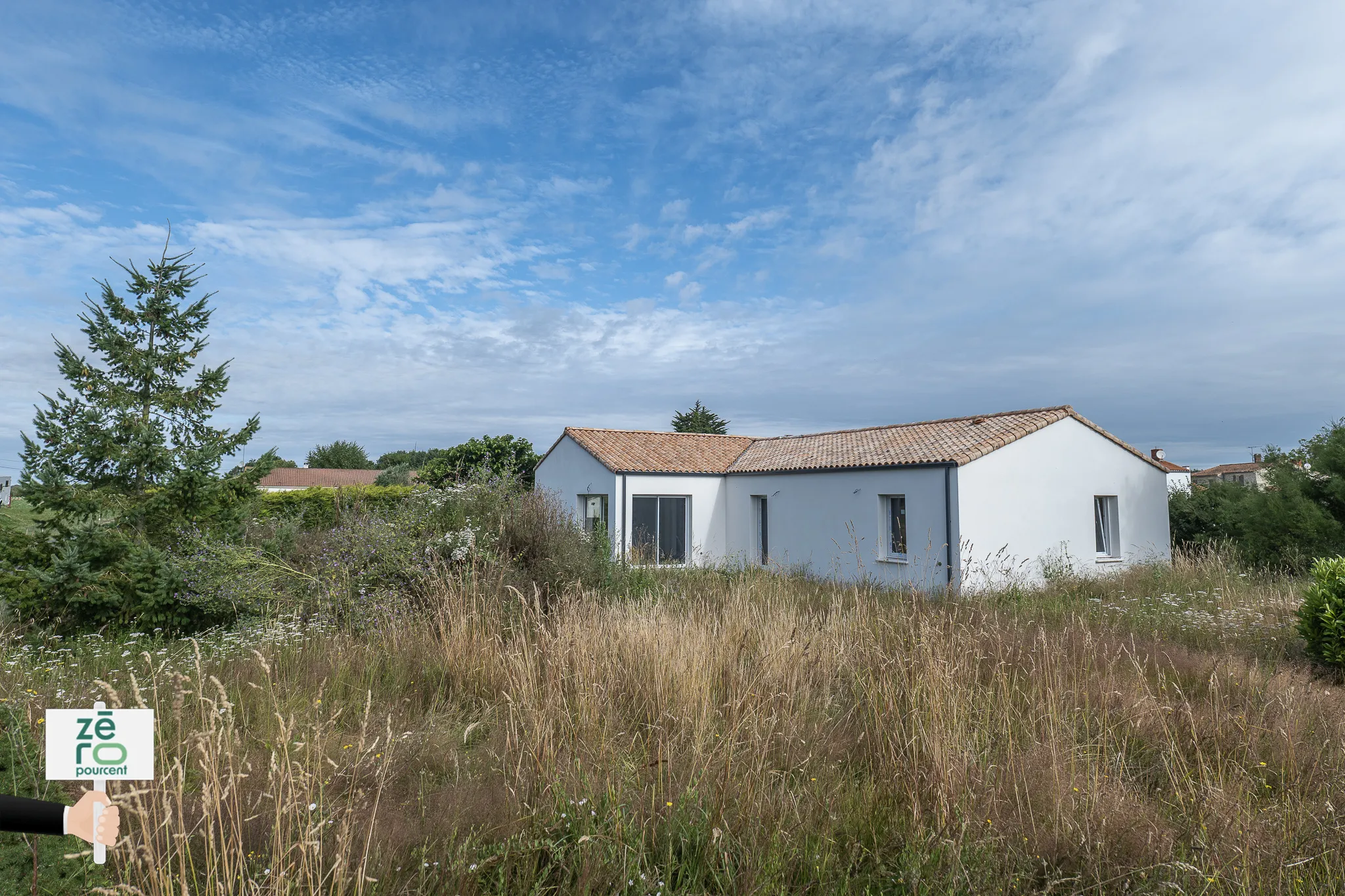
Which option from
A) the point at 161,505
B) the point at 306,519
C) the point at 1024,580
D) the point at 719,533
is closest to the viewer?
the point at 161,505

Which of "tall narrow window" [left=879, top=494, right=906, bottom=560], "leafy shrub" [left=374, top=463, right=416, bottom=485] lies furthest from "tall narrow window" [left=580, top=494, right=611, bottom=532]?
"leafy shrub" [left=374, top=463, right=416, bottom=485]

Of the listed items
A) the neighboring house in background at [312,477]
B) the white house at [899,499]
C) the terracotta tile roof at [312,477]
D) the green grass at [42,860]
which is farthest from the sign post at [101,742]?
the terracotta tile roof at [312,477]

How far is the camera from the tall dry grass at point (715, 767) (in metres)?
2.68

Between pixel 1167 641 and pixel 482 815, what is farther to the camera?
pixel 1167 641

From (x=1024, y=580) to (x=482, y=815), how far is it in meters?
14.7

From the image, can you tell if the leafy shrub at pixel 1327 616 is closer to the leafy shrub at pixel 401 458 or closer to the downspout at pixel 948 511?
the downspout at pixel 948 511

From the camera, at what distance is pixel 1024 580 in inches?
593

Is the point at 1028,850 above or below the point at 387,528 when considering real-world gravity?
below

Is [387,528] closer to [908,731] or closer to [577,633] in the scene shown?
[577,633]

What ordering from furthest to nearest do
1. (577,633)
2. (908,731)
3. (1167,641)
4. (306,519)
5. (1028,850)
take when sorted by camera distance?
(306,519)
(1167,641)
(577,633)
(908,731)
(1028,850)

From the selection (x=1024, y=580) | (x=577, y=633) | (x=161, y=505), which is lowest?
(x=1024, y=580)

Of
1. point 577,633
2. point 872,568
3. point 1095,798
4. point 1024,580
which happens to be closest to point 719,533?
point 872,568

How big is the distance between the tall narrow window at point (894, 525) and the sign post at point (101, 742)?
15.9 meters

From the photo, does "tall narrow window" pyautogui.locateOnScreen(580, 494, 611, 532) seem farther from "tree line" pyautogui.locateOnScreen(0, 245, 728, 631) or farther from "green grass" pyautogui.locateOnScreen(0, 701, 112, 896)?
"green grass" pyautogui.locateOnScreen(0, 701, 112, 896)
